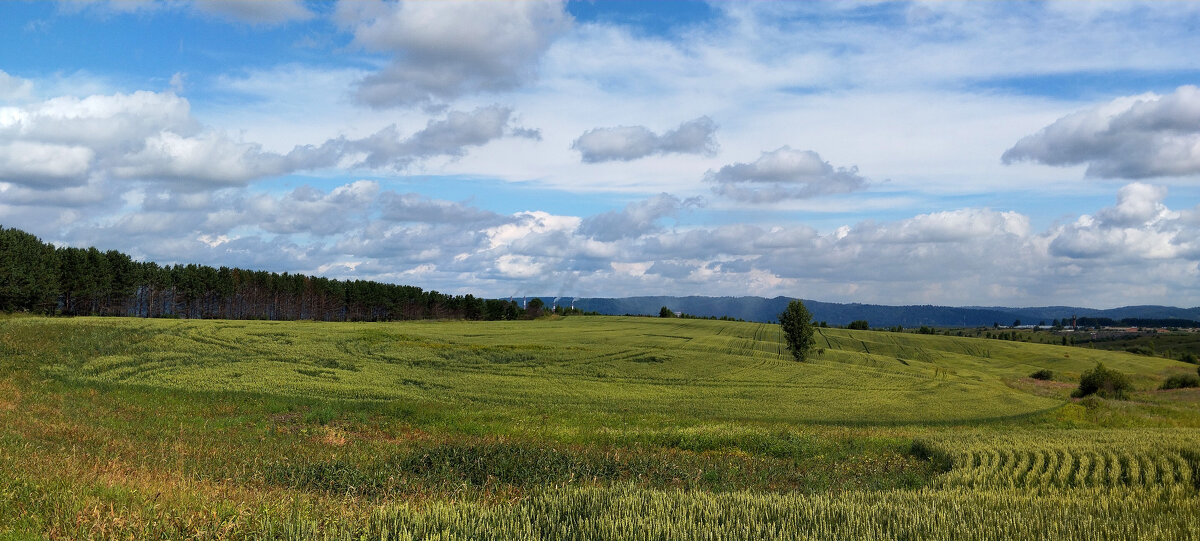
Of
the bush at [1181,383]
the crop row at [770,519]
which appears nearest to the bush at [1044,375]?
the bush at [1181,383]

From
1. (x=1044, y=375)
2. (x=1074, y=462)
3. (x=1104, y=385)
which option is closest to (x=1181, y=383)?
(x=1044, y=375)

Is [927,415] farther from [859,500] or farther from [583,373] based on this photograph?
[859,500]

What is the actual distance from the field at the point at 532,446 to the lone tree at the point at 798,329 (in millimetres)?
9675

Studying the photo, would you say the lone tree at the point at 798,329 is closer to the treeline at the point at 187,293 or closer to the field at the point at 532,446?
the field at the point at 532,446

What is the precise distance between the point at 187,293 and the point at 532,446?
5169 inches

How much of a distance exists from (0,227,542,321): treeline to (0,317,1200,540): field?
52655 millimetres

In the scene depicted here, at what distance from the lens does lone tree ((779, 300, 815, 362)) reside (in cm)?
7050

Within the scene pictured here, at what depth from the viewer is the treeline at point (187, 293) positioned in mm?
96250

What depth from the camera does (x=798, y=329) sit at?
70.9m

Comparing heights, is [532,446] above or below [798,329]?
below

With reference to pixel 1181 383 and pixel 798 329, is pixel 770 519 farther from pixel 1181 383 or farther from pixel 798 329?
pixel 1181 383

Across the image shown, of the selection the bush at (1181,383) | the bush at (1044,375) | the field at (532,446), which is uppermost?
the field at (532,446)

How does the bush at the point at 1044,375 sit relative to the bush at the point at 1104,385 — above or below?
below

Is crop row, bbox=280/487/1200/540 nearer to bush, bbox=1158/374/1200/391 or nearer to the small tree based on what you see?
bush, bbox=1158/374/1200/391
